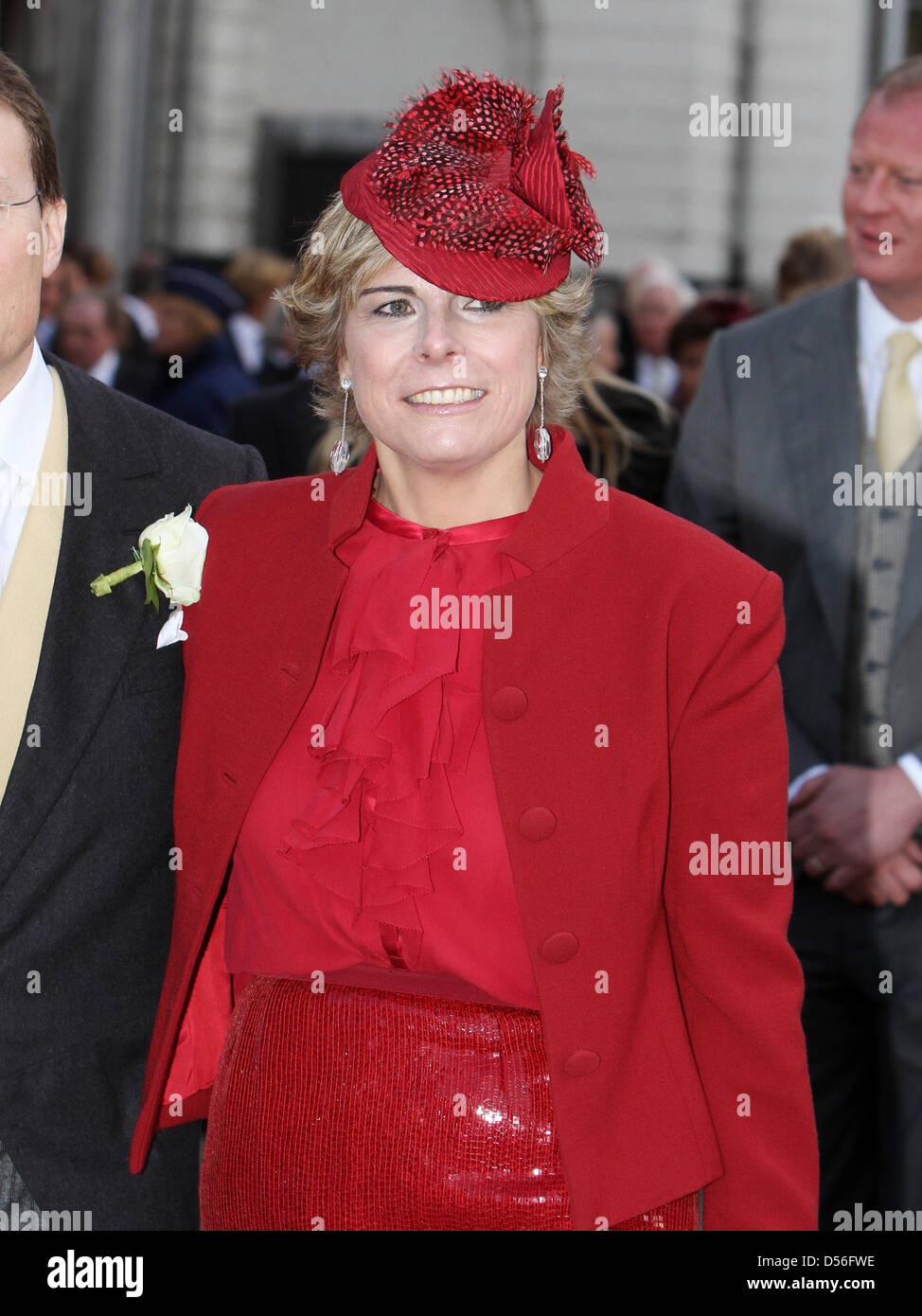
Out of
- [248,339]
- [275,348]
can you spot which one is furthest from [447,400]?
[248,339]

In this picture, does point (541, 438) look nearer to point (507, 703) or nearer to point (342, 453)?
point (342, 453)

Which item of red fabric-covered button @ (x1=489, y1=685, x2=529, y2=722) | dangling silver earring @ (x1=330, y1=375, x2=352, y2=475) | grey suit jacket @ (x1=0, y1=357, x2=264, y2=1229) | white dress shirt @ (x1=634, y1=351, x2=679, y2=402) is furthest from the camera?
white dress shirt @ (x1=634, y1=351, x2=679, y2=402)

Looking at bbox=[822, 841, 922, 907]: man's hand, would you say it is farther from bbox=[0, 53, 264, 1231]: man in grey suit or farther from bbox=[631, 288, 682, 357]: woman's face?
bbox=[631, 288, 682, 357]: woman's face

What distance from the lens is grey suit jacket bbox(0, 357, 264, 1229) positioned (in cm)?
238

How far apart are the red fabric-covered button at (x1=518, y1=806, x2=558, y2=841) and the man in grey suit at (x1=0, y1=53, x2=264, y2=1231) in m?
0.61

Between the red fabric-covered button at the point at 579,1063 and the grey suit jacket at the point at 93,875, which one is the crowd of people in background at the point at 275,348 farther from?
the red fabric-covered button at the point at 579,1063

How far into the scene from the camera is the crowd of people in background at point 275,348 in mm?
4508

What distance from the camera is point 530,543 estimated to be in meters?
2.35

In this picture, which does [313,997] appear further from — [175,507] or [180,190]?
[180,190]

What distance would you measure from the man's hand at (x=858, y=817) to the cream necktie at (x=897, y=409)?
0.70 metres

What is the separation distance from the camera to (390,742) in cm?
233

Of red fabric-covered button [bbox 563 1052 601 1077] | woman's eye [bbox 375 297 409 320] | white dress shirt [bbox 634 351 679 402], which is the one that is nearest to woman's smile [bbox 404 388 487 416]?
woman's eye [bbox 375 297 409 320]

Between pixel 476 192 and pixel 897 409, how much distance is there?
1.71 metres

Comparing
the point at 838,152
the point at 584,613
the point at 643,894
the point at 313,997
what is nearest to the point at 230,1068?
the point at 313,997
